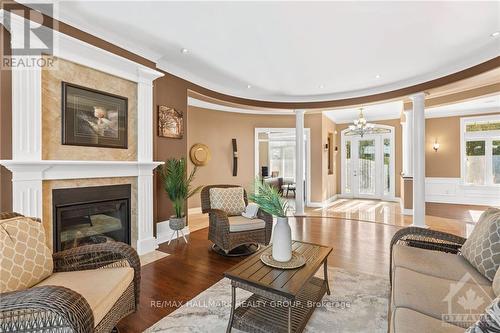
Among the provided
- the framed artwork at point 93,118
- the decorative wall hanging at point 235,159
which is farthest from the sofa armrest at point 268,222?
the decorative wall hanging at point 235,159

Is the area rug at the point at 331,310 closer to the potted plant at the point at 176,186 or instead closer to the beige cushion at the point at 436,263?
the beige cushion at the point at 436,263

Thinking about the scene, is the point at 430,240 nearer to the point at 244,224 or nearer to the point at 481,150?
the point at 244,224

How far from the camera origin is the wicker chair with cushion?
→ 109 cm

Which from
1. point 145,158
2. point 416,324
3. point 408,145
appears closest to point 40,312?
point 416,324

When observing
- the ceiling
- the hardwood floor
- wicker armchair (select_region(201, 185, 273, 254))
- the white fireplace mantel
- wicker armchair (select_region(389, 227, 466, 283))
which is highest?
the ceiling

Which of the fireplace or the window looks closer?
the fireplace

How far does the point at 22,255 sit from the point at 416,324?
217 cm

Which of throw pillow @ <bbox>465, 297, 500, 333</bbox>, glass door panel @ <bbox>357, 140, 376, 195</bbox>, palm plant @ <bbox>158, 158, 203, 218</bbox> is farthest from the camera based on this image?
glass door panel @ <bbox>357, 140, 376, 195</bbox>

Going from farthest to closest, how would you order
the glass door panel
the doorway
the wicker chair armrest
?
1. the glass door panel
2. the doorway
3. the wicker chair armrest

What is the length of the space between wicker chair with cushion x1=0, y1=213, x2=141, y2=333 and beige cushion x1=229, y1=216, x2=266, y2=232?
1450 mm

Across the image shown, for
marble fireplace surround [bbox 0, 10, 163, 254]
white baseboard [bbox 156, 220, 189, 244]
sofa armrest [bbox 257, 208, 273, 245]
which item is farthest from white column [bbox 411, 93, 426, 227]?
marble fireplace surround [bbox 0, 10, 163, 254]

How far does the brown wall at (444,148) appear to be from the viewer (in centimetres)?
720

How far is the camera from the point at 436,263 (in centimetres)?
183

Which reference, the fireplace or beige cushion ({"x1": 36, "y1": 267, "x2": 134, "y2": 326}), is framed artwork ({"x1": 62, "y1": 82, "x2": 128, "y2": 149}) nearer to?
the fireplace
